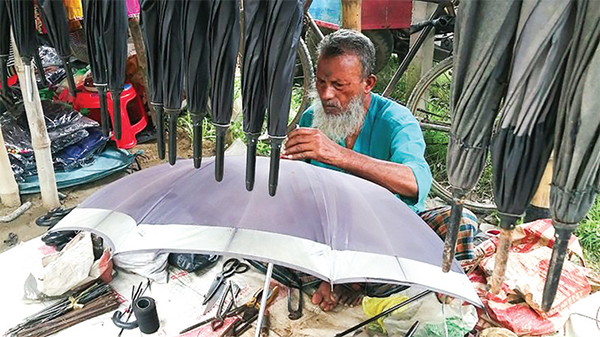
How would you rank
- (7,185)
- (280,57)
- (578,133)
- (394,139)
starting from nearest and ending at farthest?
(578,133) → (280,57) → (394,139) → (7,185)

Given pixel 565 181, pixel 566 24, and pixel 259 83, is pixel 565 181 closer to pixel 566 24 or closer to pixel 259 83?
pixel 566 24

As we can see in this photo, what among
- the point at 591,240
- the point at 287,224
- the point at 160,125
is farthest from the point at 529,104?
the point at 591,240

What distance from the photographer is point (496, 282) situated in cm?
67

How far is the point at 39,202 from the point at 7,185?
0.77 ft

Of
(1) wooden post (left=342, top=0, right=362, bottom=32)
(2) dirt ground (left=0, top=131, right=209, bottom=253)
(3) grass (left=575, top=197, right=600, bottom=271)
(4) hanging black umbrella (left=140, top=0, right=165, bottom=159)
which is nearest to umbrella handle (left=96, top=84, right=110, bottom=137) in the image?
(4) hanging black umbrella (left=140, top=0, right=165, bottom=159)

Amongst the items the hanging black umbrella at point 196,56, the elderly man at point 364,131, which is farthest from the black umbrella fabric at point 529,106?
the elderly man at point 364,131

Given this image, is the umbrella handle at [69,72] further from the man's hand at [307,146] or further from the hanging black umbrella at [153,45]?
the man's hand at [307,146]

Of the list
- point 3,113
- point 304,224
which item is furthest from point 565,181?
point 3,113

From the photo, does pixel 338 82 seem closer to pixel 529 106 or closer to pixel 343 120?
pixel 343 120

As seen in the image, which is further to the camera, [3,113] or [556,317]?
[3,113]

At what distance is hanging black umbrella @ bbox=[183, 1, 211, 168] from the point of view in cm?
63

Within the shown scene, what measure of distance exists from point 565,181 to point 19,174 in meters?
3.76

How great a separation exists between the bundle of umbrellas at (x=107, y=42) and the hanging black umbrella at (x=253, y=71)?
0.22 m

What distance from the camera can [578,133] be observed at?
488 millimetres
